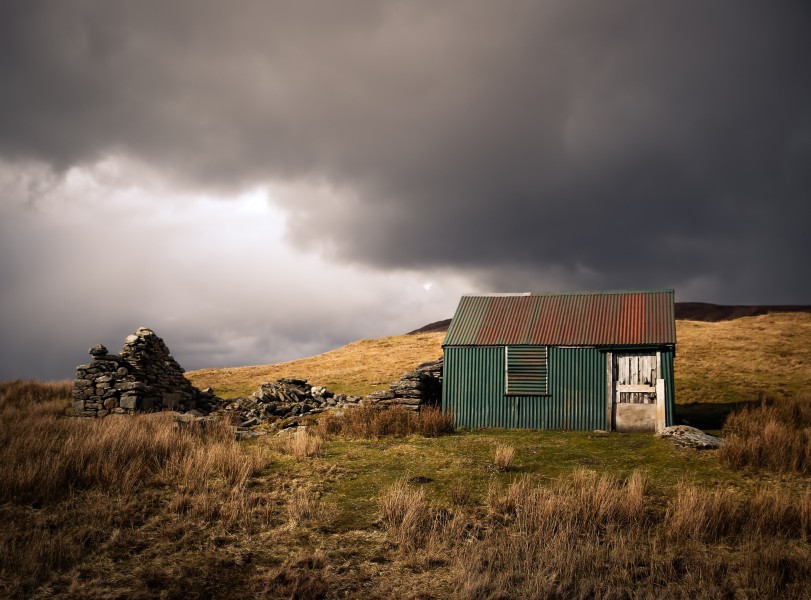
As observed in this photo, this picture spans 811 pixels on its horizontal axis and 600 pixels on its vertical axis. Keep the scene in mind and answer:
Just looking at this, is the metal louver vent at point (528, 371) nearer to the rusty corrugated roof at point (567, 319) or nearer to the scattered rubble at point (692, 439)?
the rusty corrugated roof at point (567, 319)

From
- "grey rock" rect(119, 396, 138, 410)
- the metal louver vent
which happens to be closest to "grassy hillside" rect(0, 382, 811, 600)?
the metal louver vent

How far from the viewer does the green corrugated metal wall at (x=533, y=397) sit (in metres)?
19.8

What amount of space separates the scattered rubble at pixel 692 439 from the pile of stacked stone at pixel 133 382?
60.7ft

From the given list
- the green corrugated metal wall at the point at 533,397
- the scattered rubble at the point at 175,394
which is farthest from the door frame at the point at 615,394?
the scattered rubble at the point at 175,394

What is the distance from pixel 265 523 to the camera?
8.62 meters

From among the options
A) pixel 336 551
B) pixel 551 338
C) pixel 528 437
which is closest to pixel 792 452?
pixel 528 437

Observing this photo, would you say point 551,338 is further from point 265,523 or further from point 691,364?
point 691,364

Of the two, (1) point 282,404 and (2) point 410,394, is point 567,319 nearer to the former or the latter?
(2) point 410,394

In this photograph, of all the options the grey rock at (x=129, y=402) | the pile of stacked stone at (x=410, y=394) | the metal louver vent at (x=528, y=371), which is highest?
the metal louver vent at (x=528, y=371)

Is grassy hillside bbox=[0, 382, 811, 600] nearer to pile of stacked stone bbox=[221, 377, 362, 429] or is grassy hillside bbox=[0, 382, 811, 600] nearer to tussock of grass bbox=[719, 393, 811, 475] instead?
tussock of grass bbox=[719, 393, 811, 475]

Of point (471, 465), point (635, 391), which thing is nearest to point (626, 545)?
point (471, 465)

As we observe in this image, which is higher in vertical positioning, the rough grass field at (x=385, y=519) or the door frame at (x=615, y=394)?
the door frame at (x=615, y=394)

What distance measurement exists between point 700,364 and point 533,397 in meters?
22.5

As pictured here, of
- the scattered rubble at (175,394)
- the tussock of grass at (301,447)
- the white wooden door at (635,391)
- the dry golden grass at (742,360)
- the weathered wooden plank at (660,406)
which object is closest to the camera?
the tussock of grass at (301,447)
